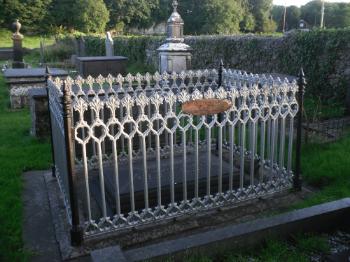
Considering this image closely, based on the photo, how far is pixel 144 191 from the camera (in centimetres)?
404

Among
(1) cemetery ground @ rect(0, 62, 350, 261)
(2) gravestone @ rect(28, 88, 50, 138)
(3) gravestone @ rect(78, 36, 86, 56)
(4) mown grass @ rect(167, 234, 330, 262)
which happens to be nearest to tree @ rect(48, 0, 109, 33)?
(3) gravestone @ rect(78, 36, 86, 56)

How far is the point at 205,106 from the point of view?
12.7 ft

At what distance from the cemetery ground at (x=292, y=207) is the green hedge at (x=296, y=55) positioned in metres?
3.01

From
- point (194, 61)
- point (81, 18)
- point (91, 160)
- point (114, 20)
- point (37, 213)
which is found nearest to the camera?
point (37, 213)

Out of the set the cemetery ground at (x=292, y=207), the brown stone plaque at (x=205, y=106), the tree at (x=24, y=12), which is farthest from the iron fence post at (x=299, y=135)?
the tree at (x=24, y=12)

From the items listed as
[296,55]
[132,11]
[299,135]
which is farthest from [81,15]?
[299,135]

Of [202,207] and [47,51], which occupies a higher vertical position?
[47,51]

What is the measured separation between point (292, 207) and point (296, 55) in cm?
686

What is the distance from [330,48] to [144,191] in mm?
7152

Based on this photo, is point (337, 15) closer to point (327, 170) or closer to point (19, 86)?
point (19, 86)

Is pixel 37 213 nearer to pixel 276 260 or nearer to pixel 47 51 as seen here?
pixel 276 260

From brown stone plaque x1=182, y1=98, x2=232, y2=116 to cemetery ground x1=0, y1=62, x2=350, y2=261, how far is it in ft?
4.63

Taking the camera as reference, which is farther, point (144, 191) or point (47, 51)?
point (47, 51)

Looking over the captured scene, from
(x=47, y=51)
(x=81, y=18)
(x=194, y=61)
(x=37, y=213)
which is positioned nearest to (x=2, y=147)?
(x=37, y=213)
